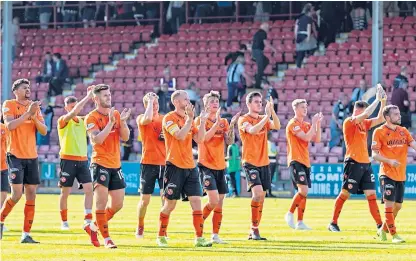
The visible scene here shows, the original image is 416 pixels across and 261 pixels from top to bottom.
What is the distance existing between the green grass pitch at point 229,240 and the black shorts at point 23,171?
92 cm

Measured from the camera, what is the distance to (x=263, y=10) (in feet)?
136

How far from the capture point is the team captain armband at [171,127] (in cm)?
1677

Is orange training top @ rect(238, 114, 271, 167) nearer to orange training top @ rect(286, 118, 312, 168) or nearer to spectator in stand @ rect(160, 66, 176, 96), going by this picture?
orange training top @ rect(286, 118, 312, 168)

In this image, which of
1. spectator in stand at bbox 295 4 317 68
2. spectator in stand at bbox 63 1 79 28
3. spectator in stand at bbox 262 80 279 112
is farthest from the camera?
spectator in stand at bbox 63 1 79 28

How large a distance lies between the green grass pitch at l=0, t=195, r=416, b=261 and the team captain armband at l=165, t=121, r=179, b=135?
1629 millimetres

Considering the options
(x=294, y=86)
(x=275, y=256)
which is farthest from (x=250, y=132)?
(x=294, y=86)

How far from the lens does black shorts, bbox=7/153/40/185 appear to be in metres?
17.9

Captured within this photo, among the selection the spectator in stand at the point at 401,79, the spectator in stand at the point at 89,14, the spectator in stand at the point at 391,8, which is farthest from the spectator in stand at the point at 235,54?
the spectator in stand at the point at 89,14

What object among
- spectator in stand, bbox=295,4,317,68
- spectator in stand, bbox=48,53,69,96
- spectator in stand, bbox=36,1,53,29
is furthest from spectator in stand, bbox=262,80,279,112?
spectator in stand, bbox=36,1,53,29

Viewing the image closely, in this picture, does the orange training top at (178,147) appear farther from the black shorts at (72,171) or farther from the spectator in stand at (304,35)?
the spectator in stand at (304,35)

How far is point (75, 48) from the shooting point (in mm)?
45062

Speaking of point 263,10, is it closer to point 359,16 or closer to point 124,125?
point 359,16

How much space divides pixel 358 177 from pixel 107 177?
5.17 m

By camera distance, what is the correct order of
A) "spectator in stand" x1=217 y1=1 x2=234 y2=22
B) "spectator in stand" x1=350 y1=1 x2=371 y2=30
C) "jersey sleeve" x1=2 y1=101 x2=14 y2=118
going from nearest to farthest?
"jersey sleeve" x1=2 y1=101 x2=14 y2=118 < "spectator in stand" x1=350 y1=1 x2=371 y2=30 < "spectator in stand" x1=217 y1=1 x2=234 y2=22
